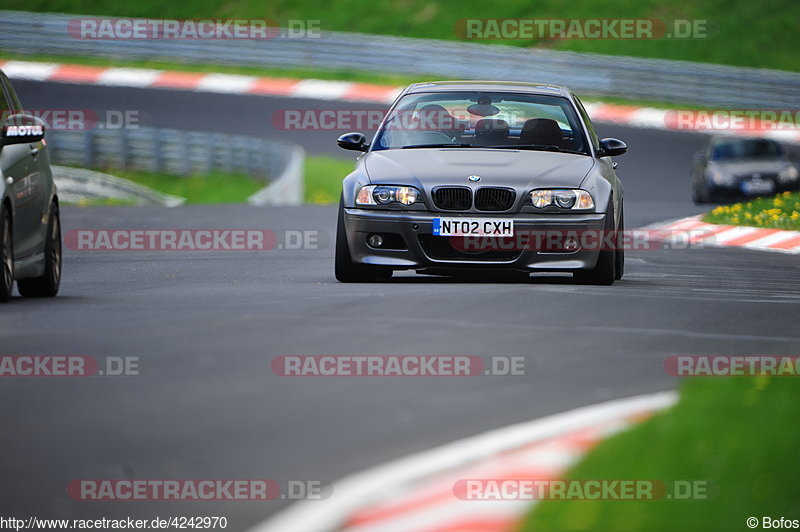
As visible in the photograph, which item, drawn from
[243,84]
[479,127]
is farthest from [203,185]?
[479,127]

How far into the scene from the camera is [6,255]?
10328 mm

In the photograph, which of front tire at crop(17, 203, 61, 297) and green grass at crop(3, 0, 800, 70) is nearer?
front tire at crop(17, 203, 61, 297)

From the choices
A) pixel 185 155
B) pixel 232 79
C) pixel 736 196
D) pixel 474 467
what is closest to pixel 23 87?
pixel 232 79

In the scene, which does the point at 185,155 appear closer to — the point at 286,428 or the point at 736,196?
the point at 736,196

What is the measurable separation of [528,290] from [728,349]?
2.59m

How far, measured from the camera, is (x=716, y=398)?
6426 mm

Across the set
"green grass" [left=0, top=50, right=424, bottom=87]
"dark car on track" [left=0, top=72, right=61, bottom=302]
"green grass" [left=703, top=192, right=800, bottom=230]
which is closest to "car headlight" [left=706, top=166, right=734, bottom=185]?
"green grass" [left=703, top=192, right=800, bottom=230]

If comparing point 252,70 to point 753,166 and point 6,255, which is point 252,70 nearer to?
point 753,166

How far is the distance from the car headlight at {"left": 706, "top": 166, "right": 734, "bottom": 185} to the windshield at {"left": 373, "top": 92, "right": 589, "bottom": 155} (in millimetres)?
12758

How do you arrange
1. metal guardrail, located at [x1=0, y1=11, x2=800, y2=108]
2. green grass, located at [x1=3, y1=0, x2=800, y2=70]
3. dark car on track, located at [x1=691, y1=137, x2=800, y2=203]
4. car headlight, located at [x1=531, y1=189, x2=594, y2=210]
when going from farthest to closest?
green grass, located at [x1=3, y1=0, x2=800, y2=70] < metal guardrail, located at [x1=0, y1=11, x2=800, y2=108] < dark car on track, located at [x1=691, y1=137, x2=800, y2=203] < car headlight, located at [x1=531, y1=189, x2=594, y2=210]

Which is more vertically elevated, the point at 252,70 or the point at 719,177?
the point at 719,177

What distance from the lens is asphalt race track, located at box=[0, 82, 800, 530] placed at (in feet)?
18.8

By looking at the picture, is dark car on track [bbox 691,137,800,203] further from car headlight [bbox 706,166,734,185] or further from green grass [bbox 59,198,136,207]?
green grass [bbox 59,198,136,207]

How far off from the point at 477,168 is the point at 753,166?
48.2 ft
